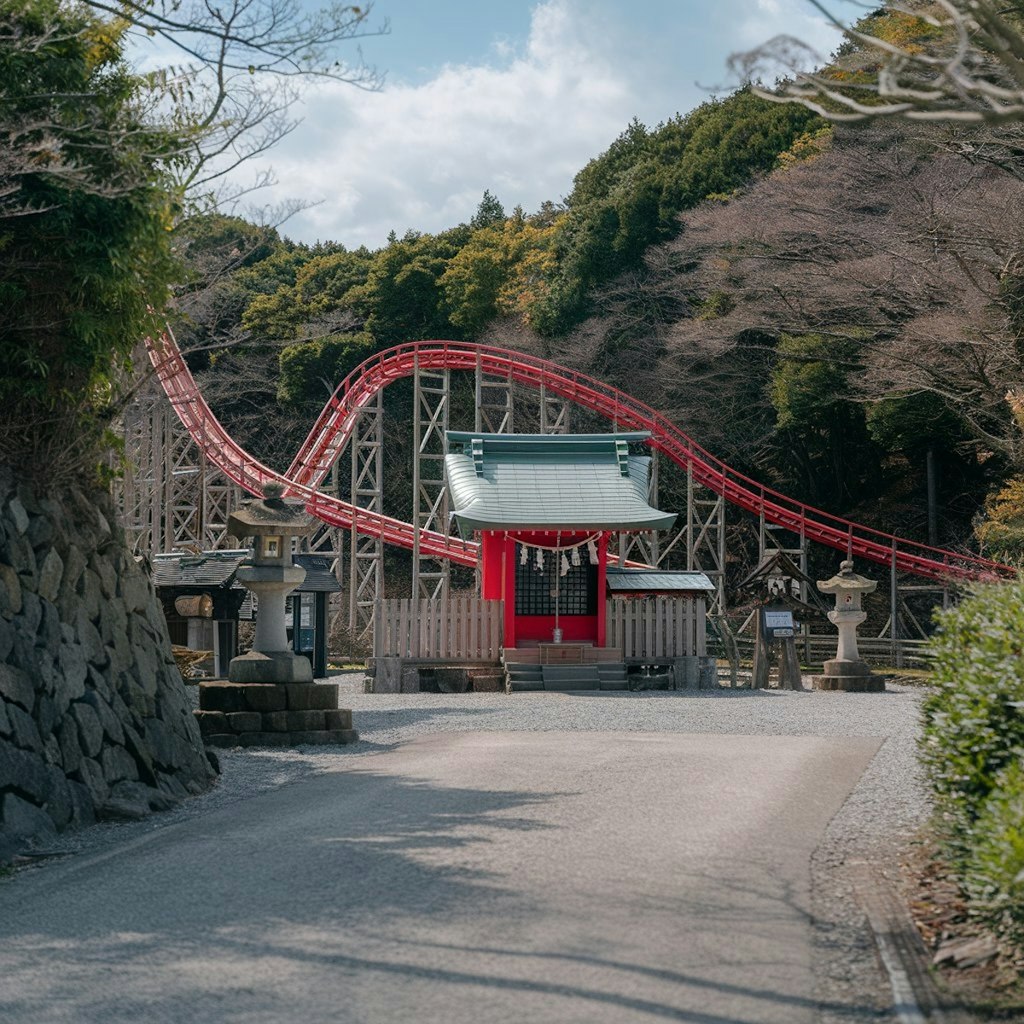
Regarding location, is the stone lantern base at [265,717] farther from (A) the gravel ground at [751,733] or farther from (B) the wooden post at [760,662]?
(B) the wooden post at [760,662]

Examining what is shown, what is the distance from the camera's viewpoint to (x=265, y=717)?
14023mm

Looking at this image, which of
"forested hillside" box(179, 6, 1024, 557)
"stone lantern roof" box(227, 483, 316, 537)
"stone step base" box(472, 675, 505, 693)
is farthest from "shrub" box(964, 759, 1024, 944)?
"stone step base" box(472, 675, 505, 693)

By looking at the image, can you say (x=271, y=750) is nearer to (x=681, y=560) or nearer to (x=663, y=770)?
(x=663, y=770)

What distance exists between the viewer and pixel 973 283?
77.7 ft

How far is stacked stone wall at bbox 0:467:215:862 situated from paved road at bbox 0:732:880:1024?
0.76m

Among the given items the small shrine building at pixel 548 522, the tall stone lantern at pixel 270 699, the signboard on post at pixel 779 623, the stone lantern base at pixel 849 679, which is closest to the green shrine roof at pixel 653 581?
the small shrine building at pixel 548 522

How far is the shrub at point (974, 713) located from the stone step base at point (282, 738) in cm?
746

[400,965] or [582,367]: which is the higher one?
[582,367]

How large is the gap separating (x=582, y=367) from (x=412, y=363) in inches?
278

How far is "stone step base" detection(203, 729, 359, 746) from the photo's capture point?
13898 millimetres

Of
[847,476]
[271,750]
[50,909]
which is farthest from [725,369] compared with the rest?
[50,909]

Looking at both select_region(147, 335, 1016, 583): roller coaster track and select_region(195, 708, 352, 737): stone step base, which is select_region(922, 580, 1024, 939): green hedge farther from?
select_region(147, 335, 1016, 583): roller coaster track

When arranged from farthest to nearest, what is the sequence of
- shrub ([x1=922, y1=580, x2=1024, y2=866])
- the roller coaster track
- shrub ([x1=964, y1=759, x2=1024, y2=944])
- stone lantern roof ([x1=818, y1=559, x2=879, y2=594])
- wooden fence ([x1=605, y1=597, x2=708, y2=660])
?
the roller coaster track → wooden fence ([x1=605, y1=597, x2=708, y2=660]) → stone lantern roof ([x1=818, y1=559, x2=879, y2=594]) → shrub ([x1=922, y1=580, x2=1024, y2=866]) → shrub ([x1=964, y1=759, x2=1024, y2=944])

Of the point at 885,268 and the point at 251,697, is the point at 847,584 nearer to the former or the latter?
the point at 885,268
